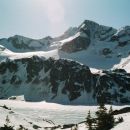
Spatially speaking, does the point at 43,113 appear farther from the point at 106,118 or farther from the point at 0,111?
the point at 106,118

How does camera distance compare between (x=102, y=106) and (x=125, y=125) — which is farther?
(x=102, y=106)

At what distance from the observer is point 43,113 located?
19862 centimetres

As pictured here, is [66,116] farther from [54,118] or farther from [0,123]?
[0,123]

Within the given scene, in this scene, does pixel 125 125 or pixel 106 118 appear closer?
pixel 125 125

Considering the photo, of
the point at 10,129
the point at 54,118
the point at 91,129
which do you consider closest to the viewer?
the point at 91,129

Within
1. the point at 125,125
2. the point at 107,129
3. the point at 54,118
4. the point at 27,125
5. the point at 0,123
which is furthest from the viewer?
the point at 54,118

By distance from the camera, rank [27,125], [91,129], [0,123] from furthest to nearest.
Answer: [27,125] → [0,123] → [91,129]

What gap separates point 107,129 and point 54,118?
14486 centimetres

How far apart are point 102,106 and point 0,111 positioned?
241 feet

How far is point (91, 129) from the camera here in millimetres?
46469

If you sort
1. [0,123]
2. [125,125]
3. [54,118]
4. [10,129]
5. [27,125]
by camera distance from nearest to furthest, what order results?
[125,125]
[10,129]
[0,123]
[27,125]
[54,118]

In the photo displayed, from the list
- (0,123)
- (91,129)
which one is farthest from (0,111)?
(91,129)

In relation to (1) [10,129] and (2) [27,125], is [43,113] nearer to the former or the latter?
(2) [27,125]

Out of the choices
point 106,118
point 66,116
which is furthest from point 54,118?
point 106,118
